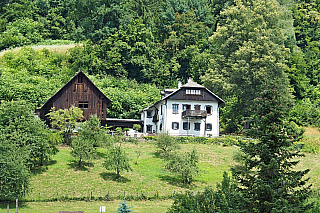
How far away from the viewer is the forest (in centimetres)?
6975

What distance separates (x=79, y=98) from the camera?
6059 centimetres

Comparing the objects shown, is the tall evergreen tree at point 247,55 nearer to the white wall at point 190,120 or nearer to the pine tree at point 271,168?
the white wall at point 190,120

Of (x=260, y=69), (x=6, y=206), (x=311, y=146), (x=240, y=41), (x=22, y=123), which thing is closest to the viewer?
(x=6, y=206)

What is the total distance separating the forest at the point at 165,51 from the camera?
6975cm

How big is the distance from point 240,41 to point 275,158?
53.2 metres

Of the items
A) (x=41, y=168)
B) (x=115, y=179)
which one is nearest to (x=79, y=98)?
(x=41, y=168)

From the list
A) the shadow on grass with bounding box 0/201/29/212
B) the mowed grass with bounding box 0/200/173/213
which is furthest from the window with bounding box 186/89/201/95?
the shadow on grass with bounding box 0/201/29/212

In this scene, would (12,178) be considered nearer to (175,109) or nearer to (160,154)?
(160,154)

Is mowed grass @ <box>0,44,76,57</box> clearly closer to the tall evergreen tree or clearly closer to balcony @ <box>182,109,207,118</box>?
the tall evergreen tree

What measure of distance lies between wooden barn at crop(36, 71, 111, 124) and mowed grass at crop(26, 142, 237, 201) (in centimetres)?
1248

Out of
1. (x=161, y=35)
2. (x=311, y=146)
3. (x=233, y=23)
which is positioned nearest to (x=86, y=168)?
(x=311, y=146)

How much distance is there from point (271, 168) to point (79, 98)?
42.6m

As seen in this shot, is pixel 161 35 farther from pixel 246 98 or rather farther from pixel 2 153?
pixel 2 153

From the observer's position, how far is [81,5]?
9631cm
